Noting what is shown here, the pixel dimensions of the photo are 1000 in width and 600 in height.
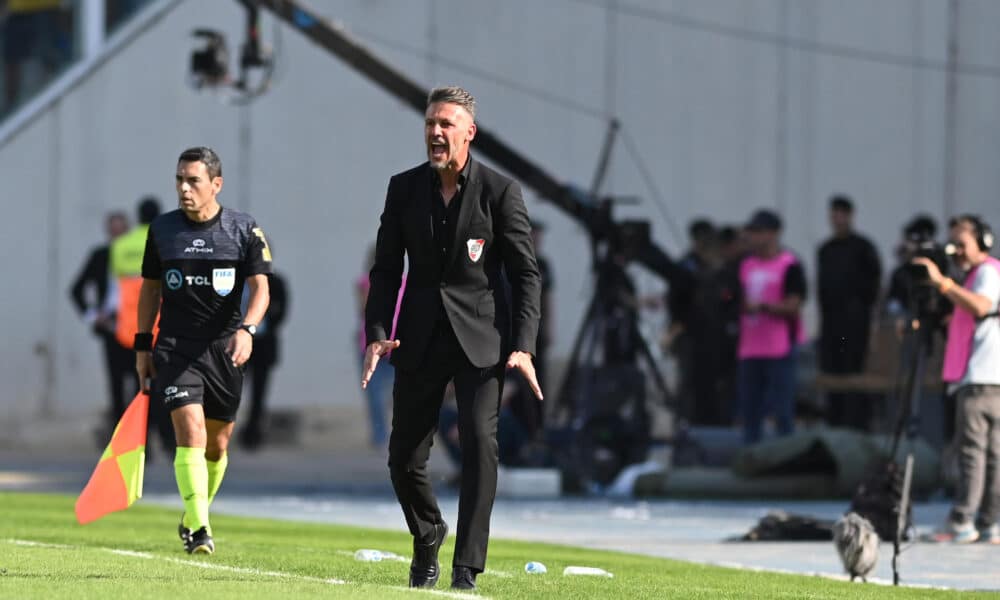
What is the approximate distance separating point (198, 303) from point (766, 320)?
24.9 ft

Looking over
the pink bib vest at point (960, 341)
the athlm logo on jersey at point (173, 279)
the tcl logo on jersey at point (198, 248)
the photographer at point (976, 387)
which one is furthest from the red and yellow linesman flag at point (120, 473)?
the pink bib vest at point (960, 341)

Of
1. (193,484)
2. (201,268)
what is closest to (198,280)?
(201,268)

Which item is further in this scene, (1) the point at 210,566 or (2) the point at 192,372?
(2) the point at 192,372

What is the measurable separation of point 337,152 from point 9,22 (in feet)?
11.9

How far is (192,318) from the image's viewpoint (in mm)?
10383

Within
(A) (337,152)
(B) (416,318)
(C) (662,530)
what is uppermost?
(A) (337,152)

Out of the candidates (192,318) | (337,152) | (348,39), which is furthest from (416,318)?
(337,152)

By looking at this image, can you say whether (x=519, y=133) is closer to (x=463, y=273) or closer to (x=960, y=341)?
(x=960, y=341)

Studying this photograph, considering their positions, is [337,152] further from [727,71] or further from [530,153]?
[727,71]

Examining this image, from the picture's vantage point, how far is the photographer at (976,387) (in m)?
12.5

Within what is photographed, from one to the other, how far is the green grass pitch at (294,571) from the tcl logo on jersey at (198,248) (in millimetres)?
1345

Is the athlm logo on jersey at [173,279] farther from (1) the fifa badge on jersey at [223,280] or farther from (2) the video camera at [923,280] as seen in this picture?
(2) the video camera at [923,280]

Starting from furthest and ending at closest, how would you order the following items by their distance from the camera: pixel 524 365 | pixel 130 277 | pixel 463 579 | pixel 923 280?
pixel 130 277, pixel 923 280, pixel 463 579, pixel 524 365

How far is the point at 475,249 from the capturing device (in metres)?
8.23
